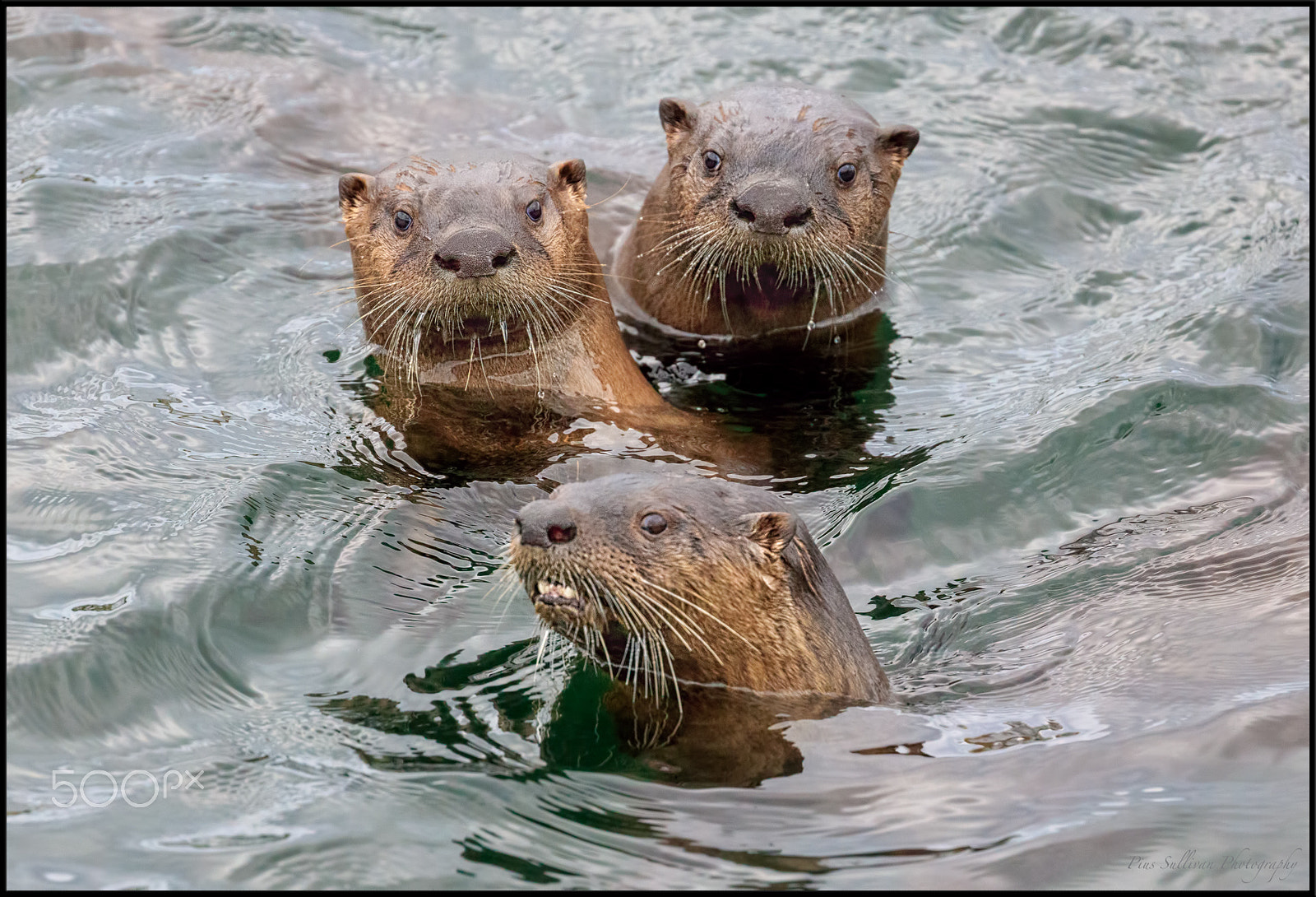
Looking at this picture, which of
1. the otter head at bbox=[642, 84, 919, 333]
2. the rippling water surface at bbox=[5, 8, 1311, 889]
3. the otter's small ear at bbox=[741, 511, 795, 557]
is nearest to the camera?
the rippling water surface at bbox=[5, 8, 1311, 889]

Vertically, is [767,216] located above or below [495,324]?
above

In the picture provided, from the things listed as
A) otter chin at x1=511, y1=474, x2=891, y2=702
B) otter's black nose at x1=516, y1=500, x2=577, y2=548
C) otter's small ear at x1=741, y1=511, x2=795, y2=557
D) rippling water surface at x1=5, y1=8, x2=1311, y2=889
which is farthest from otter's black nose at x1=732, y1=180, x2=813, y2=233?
otter's black nose at x1=516, y1=500, x2=577, y2=548

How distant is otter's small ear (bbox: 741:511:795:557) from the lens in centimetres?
507

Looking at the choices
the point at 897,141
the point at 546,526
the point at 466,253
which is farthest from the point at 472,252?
the point at 897,141

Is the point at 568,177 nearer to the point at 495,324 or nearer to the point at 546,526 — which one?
the point at 495,324

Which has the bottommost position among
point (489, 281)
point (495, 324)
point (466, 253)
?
point (495, 324)

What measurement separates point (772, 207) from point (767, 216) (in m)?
0.05

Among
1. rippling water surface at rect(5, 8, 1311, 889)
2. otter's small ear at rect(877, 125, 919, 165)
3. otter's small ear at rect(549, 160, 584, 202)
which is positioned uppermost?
otter's small ear at rect(877, 125, 919, 165)

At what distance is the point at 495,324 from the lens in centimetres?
687

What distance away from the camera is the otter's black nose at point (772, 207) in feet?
23.5

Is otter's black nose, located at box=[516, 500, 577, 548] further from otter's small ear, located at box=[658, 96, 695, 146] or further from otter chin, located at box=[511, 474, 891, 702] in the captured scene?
otter's small ear, located at box=[658, 96, 695, 146]

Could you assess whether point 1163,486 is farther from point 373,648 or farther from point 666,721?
point 373,648

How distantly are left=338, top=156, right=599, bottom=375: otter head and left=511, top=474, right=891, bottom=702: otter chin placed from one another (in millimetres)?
1572

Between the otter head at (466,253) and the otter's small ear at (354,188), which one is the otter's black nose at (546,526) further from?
the otter's small ear at (354,188)
